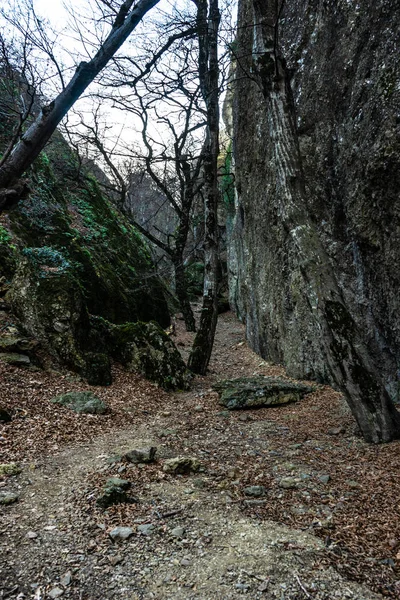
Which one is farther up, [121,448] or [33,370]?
[33,370]

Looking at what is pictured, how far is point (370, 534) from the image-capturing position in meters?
2.58

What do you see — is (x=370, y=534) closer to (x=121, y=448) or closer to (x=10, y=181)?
(x=121, y=448)

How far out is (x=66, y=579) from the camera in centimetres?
221

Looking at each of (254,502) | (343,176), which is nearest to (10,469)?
(254,502)

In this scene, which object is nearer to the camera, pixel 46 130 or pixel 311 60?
pixel 46 130

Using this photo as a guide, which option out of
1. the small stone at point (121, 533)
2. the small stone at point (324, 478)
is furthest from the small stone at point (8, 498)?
the small stone at point (324, 478)

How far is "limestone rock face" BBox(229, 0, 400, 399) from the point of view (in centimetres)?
512

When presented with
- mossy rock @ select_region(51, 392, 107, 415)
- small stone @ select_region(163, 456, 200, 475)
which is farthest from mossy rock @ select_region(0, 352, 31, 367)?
small stone @ select_region(163, 456, 200, 475)

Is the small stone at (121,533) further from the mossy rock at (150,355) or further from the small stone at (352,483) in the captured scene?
the mossy rock at (150,355)

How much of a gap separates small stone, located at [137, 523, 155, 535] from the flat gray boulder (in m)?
3.47

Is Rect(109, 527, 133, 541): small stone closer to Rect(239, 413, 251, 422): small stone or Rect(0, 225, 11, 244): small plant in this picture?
Rect(239, 413, 251, 422): small stone

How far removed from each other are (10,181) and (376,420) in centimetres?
452

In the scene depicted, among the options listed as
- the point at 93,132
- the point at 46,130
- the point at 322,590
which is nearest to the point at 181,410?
the point at 322,590

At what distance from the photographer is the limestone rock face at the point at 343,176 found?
5117 millimetres
